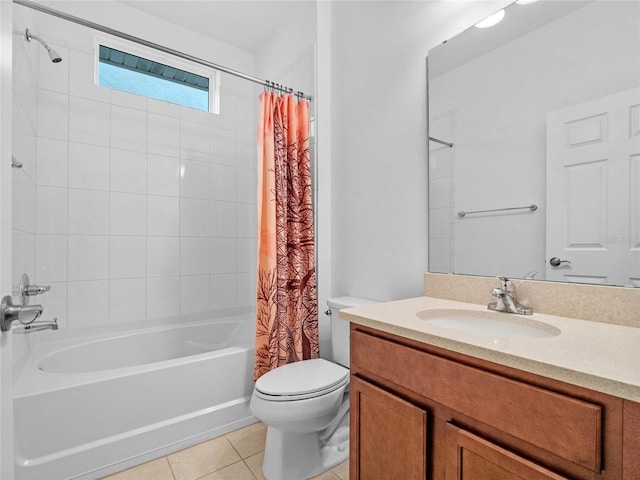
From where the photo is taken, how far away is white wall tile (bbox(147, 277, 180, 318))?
2412 mm

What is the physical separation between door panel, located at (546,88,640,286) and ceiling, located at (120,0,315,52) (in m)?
1.89

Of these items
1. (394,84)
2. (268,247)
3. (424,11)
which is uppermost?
(424,11)

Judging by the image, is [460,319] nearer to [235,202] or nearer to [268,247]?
[268,247]

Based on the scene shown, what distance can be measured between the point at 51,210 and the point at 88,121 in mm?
640

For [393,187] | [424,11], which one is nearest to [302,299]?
[393,187]

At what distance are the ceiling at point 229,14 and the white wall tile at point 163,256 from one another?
167cm

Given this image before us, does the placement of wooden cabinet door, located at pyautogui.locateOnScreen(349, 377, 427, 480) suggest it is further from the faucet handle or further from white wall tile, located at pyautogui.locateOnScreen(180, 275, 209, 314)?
white wall tile, located at pyautogui.locateOnScreen(180, 275, 209, 314)

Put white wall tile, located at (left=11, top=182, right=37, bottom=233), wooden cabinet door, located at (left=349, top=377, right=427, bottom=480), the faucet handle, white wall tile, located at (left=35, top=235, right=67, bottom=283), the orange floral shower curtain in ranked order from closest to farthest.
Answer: wooden cabinet door, located at (left=349, top=377, right=427, bottom=480) < the faucet handle < white wall tile, located at (left=11, top=182, right=37, bottom=233) < the orange floral shower curtain < white wall tile, located at (left=35, top=235, right=67, bottom=283)

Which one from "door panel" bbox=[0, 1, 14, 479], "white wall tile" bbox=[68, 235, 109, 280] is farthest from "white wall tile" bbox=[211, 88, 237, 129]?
"door panel" bbox=[0, 1, 14, 479]

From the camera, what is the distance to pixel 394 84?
166cm

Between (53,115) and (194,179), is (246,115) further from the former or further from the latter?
(53,115)

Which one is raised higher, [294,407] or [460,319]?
[460,319]

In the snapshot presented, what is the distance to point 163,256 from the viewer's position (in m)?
2.47

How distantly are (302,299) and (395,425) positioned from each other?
43.9 inches
